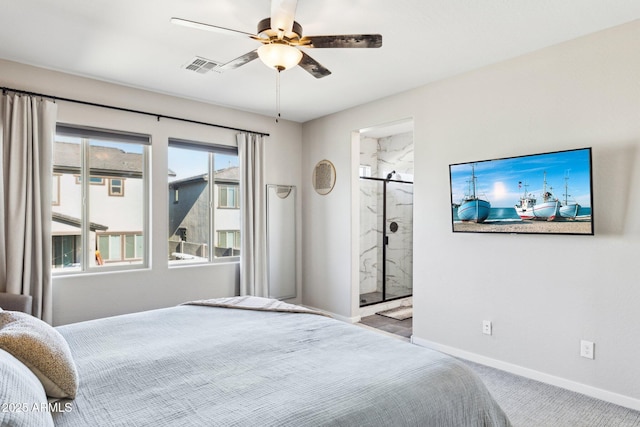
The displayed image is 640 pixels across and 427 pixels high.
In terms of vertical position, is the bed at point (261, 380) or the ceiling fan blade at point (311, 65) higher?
the ceiling fan blade at point (311, 65)

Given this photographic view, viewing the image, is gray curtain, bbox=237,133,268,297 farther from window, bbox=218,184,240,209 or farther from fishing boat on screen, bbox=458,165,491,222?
fishing boat on screen, bbox=458,165,491,222

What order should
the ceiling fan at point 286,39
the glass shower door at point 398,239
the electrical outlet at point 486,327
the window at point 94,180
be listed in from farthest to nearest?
1. the glass shower door at point 398,239
2. the window at point 94,180
3. the electrical outlet at point 486,327
4. the ceiling fan at point 286,39

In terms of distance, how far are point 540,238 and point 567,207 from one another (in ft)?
1.17

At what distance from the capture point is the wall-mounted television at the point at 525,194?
2625 mm

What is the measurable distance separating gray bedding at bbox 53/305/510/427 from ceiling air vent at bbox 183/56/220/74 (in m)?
2.20

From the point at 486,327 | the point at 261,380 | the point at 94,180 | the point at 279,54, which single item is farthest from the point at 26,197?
the point at 486,327

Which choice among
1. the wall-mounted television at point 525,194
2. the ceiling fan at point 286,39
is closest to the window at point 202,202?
the ceiling fan at point 286,39

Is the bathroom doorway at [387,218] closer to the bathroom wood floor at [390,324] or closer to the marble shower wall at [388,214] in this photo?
the marble shower wall at [388,214]

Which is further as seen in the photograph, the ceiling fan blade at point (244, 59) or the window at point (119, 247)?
the window at point (119, 247)

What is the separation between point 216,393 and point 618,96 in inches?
123

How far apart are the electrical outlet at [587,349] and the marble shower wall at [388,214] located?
9.55 feet

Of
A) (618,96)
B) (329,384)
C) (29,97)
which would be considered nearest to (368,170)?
(618,96)

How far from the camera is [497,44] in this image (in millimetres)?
2859

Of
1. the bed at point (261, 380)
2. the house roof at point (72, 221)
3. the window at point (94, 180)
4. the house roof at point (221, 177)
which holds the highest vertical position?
the house roof at point (221, 177)
